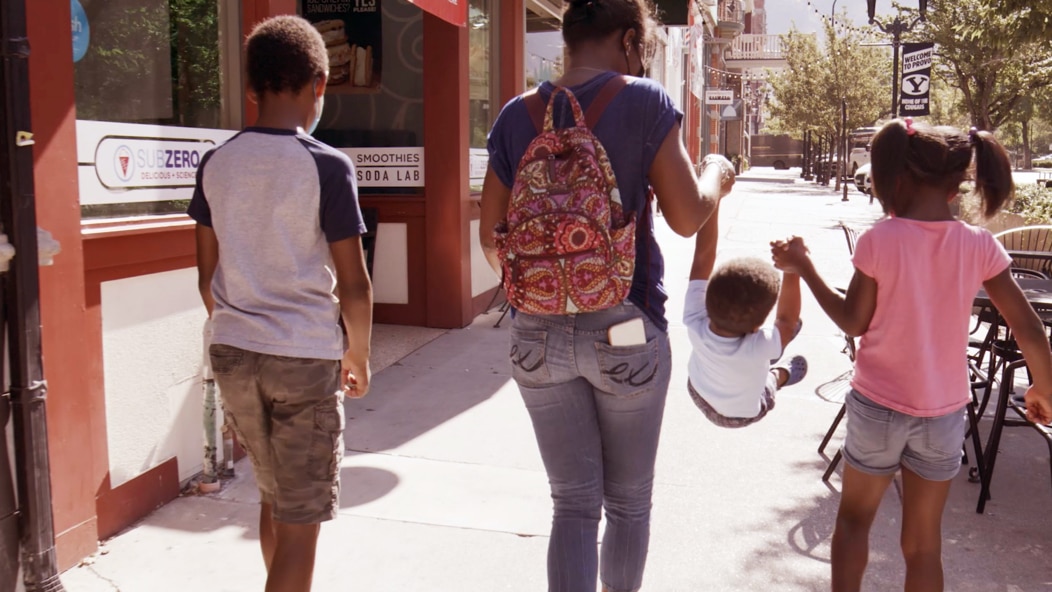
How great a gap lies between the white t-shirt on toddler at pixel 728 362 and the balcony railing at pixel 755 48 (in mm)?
55921

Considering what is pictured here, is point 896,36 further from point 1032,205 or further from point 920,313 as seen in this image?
point 920,313

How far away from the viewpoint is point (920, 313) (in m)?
2.63

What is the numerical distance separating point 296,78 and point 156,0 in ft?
6.40

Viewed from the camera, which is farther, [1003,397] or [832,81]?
[832,81]

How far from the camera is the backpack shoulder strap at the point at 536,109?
8.14 feet

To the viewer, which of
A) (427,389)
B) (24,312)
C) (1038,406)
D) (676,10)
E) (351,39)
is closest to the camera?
(1038,406)

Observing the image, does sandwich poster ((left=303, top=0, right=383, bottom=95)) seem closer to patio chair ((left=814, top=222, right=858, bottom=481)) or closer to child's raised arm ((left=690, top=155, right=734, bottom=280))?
patio chair ((left=814, top=222, right=858, bottom=481))

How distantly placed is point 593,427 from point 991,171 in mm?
1337

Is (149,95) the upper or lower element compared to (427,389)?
upper

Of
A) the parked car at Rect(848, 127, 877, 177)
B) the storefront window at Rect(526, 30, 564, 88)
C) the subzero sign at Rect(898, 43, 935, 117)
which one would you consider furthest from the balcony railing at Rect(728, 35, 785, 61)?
the storefront window at Rect(526, 30, 564, 88)

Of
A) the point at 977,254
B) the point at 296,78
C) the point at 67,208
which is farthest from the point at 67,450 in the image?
the point at 977,254

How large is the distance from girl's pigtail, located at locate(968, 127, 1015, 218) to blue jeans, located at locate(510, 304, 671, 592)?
1.04 m

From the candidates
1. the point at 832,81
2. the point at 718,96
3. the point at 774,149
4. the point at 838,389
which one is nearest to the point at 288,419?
the point at 838,389

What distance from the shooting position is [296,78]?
2605 mm
